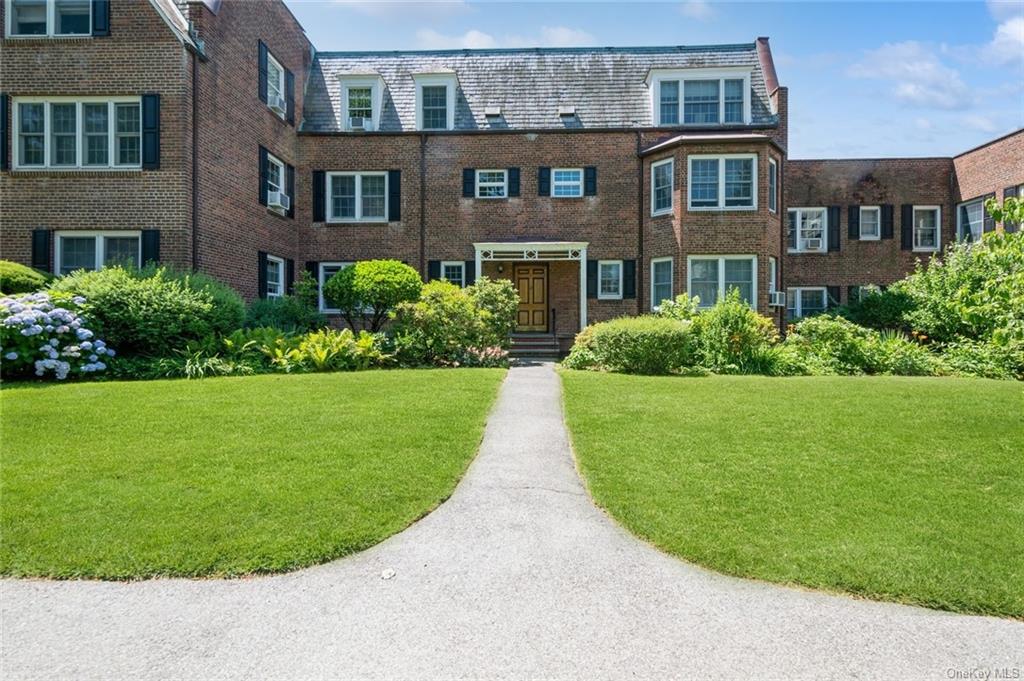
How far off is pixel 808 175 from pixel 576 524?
70.3 ft

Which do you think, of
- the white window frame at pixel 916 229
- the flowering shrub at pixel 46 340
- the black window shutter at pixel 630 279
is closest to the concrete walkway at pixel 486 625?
the flowering shrub at pixel 46 340

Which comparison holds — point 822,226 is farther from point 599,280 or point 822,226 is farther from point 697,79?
point 599,280

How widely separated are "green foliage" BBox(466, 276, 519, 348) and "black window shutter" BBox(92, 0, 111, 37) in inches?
377

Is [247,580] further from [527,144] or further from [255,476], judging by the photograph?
[527,144]

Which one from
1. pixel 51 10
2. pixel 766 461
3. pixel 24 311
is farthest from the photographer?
pixel 51 10

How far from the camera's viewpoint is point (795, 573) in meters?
4.28

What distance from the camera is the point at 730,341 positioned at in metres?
14.1

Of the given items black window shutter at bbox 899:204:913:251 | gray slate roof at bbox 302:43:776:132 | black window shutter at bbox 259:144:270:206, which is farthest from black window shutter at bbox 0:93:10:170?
black window shutter at bbox 899:204:913:251

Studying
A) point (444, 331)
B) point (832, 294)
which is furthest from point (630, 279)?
point (832, 294)

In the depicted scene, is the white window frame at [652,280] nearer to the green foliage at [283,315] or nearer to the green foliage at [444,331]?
the green foliage at [444,331]

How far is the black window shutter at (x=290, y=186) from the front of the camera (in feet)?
64.0

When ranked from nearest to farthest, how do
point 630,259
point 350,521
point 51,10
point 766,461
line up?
point 350,521 → point 766,461 → point 51,10 → point 630,259

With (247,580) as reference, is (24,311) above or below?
above

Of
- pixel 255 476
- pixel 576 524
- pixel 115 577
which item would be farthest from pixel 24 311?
pixel 576 524
